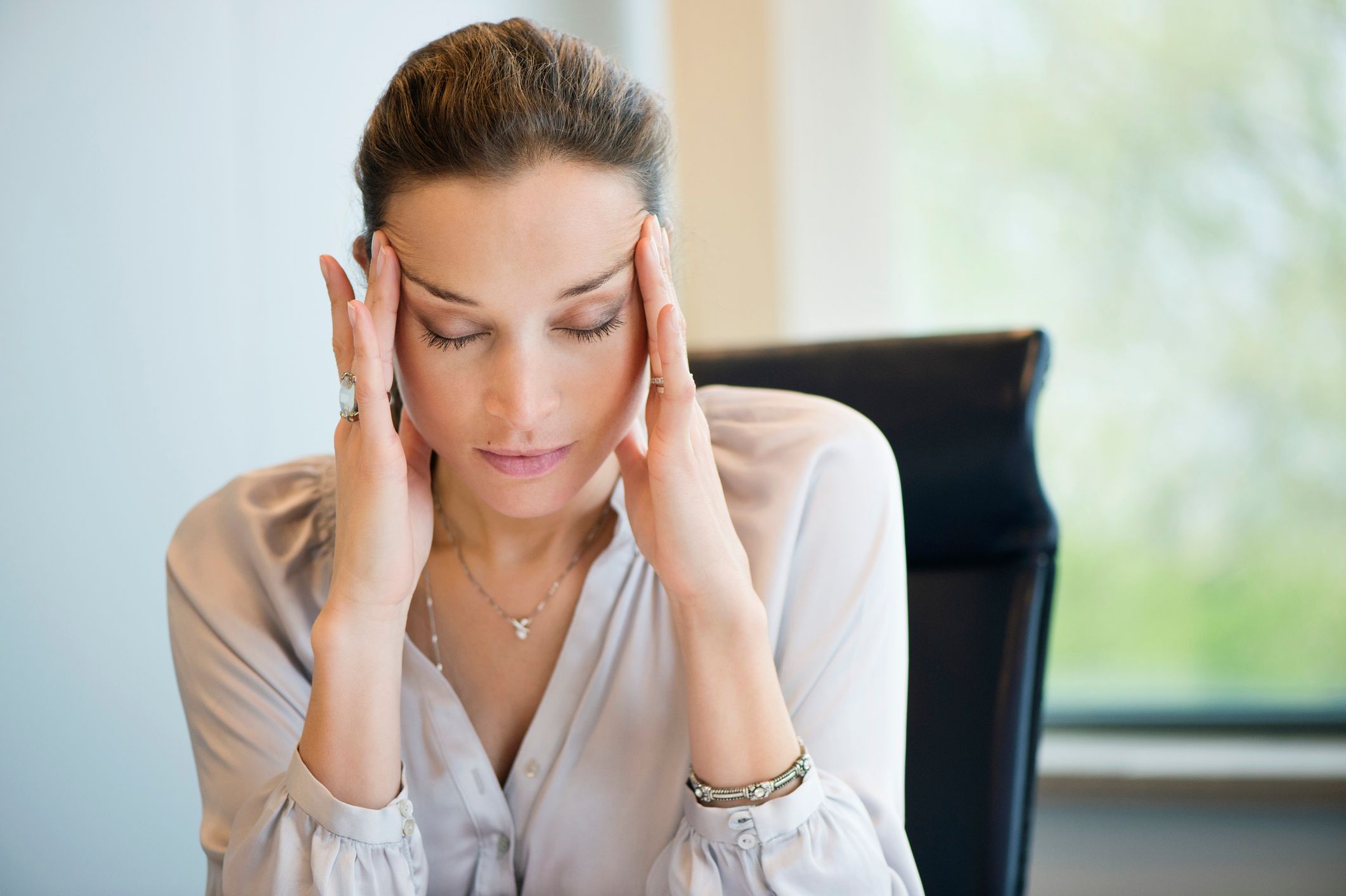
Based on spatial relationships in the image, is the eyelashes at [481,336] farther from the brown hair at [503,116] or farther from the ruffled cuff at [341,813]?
the ruffled cuff at [341,813]

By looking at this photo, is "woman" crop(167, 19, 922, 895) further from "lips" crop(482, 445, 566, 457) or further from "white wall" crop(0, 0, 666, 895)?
"white wall" crop(0, 0, 666, 895)

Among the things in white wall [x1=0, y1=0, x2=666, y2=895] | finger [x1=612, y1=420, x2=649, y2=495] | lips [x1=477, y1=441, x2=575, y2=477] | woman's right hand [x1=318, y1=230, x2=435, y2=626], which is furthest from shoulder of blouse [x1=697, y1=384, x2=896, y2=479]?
white wall [x1=0, y1=0, x2=666, y2=895]

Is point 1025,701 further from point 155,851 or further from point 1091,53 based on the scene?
point 1091,53

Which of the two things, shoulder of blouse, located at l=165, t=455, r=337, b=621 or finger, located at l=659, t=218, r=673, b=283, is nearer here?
finger, located at l=659, t=218, r=673, b=283

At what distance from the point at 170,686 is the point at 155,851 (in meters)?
0.18

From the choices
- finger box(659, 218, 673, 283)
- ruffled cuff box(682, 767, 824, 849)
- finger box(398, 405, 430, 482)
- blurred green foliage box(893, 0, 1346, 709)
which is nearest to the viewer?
ruffled cuff box(682, 767, 824, 849)

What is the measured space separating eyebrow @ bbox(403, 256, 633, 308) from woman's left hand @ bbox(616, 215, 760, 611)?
0.04m

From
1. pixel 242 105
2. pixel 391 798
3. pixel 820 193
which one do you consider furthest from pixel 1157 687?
pixel 242 105

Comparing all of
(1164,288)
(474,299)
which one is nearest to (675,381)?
(474,299)

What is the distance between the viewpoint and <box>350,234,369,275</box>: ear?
1.15 metres

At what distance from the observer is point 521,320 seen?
999 millimetres

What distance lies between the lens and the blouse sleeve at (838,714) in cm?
98

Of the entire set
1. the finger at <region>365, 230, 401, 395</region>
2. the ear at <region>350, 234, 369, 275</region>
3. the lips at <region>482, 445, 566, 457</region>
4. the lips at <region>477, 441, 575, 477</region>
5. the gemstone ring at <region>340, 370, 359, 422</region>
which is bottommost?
the lips at <region>477, 441, 575, 477</region>

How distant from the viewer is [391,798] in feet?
3.42
